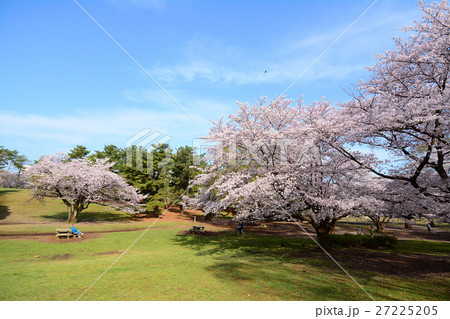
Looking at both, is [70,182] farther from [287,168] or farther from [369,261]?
[369,261]

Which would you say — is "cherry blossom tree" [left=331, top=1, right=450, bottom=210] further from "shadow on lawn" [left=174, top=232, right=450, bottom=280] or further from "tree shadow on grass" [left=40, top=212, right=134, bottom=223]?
"tree shadow on grass" [left=40, top=212, right=134, bottom=223]

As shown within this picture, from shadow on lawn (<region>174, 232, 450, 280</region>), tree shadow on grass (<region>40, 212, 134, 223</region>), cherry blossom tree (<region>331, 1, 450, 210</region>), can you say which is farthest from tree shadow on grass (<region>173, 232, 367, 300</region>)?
tree shadow on grass (<region>40, 212, 134, 223</region>)

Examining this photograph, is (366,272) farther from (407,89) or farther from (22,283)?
(22,283)

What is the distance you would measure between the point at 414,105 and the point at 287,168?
675cm

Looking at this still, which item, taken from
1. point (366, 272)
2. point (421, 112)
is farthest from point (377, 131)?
point (366, 272)

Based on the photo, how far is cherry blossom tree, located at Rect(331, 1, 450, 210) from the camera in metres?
9.02

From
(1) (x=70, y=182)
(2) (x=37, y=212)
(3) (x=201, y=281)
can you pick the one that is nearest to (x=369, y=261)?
(3) (x=201, y=281)

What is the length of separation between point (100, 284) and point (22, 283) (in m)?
2.67

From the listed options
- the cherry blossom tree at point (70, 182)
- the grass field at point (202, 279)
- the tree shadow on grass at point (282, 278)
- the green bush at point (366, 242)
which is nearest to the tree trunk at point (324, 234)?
the grass field at point (202, 279)

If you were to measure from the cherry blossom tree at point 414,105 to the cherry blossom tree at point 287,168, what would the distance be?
2.06 metres

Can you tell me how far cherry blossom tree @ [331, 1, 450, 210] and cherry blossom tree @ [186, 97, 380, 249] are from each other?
6.75 ft

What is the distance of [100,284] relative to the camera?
7922 millimetres

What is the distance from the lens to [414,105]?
9.12 meters

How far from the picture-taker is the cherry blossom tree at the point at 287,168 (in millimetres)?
13414
